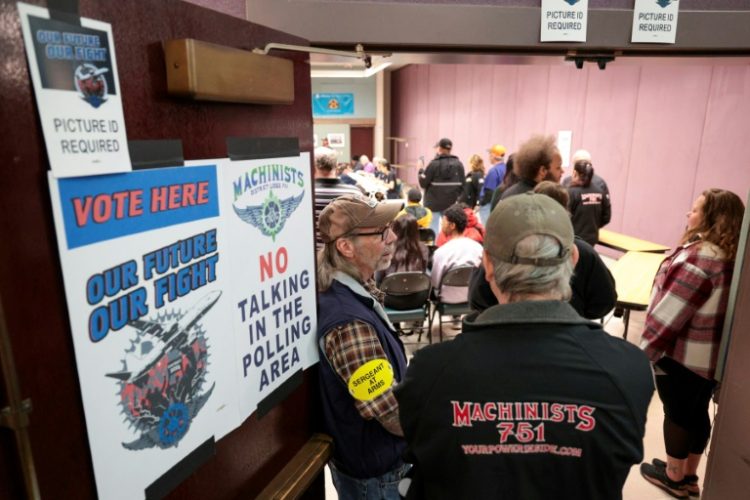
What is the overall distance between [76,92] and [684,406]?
263cm

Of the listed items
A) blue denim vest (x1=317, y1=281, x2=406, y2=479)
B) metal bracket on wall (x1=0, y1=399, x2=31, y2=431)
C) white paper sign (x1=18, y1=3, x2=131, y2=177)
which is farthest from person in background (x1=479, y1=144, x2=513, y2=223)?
metal bracket on wall (x1=0, y1=399, x2=31, y2=431)

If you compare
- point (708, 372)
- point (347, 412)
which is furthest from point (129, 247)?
point (708, 372)

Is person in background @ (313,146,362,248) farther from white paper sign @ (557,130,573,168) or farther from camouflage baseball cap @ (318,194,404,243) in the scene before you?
white paper sign @ (557,130,573,168)

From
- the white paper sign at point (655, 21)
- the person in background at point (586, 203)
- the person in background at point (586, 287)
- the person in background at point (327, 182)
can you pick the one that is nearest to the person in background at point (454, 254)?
the person in background at point (327, 182)

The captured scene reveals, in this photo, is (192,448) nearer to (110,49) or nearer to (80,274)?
(80,274)

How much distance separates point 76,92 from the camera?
65cm

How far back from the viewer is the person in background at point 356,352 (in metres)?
1.26

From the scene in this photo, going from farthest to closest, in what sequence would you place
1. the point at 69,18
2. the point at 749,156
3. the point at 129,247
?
the point at 749,156 → the point at 129,247 → the point at 69,18

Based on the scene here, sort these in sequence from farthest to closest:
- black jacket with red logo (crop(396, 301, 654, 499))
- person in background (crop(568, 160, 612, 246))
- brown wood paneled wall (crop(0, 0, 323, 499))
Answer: person in background (crop(568, 160, 612, 246)) < black jacket with red logo (crop(396, 301, 654, 499)) < brown wood paneled wall (crop(0, 0, 323, 499))

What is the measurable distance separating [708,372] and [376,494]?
1.58 meters

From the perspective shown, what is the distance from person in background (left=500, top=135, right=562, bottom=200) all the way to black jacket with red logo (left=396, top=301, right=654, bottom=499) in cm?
219

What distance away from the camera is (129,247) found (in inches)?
29.3

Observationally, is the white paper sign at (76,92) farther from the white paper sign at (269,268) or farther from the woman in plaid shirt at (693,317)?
the woman in plaid shirt at (693,317)

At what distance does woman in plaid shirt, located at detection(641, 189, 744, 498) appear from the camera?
208cm
